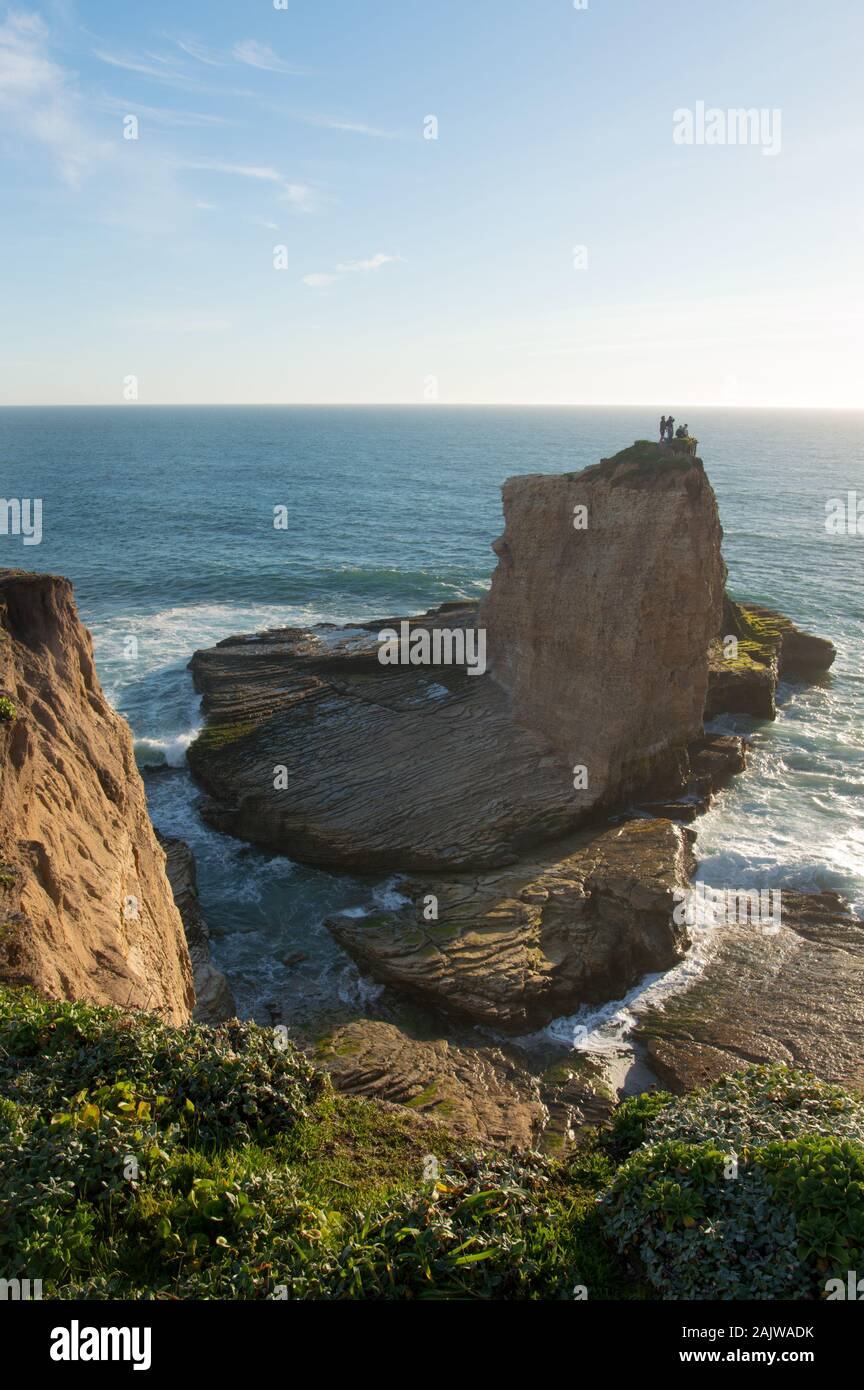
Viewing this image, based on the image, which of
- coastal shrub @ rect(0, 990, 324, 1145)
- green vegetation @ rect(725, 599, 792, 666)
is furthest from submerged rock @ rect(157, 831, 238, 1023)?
green vegetation @ rect(725, 599, 792, 666)

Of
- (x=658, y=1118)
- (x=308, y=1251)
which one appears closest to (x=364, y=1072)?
(x=658, y=1118)

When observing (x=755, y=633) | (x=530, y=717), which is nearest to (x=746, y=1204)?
(x=530, y=717)

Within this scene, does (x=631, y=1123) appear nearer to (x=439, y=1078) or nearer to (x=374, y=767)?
(x=439, y=1078)

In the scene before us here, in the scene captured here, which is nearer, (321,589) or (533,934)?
(533,934)

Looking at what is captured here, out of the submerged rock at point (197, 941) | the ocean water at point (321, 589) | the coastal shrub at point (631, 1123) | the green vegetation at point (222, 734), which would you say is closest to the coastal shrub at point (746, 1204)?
the coastal shrub at point (631, 1123)

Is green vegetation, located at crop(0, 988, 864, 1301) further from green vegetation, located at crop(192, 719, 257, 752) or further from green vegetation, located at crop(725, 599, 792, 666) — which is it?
green vegetation, located at crop(725, 599, 792, 666)
